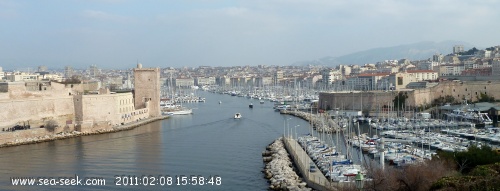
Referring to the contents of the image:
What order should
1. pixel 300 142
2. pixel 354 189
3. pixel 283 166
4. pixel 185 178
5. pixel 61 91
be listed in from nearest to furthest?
1. pixel 354 189
2. pixel 185 178
3. pixel 283 166
4. pixel 300 142
5. pixel 61 91

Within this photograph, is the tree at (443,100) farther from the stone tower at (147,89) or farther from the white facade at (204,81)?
the white facade at (204,81)

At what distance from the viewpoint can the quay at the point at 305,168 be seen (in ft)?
27.6

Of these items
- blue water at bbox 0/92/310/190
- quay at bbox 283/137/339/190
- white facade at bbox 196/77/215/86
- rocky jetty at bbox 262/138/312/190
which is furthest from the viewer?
white facade at bbox 196/77/215/86

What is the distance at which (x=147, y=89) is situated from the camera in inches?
834

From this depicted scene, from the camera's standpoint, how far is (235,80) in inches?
2309

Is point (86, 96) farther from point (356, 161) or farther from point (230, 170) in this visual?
point (356, 161)

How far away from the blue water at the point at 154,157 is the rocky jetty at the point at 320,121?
50 cm

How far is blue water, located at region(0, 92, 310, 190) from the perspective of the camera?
9.51 meters

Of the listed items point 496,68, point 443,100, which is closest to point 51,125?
point 443,100

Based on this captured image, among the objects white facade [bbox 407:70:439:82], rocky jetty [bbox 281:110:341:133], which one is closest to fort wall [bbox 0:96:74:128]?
rocky jetty [bbox 281:110:341:133]

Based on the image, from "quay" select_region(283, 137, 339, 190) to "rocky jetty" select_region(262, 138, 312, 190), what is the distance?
0.40ft

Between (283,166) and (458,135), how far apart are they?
643cm

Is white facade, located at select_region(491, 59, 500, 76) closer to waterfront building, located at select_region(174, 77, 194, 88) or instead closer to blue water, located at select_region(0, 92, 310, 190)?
blue water, located at select_region(0, 92, 310, 190)

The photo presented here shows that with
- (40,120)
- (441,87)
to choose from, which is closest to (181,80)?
(441,87)
